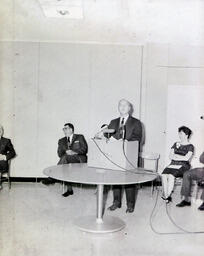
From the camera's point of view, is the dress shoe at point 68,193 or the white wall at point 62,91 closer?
the white wall at point 62,91

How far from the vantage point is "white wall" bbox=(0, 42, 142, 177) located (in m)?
3.37

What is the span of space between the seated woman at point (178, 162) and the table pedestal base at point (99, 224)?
0.61m

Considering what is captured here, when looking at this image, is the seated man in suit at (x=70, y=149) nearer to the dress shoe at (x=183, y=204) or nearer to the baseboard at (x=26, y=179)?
the baseboard at (x=26, y=179)

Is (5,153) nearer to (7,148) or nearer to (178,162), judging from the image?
(7,148)

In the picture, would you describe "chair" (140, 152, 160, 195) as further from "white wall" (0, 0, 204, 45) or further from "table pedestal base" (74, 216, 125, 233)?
"white wall" (0, 0, 204, 45)

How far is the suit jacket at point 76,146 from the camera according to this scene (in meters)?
3.53

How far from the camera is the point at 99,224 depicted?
326cm

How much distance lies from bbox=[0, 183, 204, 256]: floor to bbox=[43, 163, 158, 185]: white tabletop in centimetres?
42

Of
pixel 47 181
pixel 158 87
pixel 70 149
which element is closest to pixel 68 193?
pixel 47 181

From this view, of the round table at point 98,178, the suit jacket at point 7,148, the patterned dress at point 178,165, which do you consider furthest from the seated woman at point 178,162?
the suit jacket at point 7,148

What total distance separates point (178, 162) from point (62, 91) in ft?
4.17

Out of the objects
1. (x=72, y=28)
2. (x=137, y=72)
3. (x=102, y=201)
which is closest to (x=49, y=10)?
(x=72, y=28)

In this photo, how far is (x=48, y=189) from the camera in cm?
367

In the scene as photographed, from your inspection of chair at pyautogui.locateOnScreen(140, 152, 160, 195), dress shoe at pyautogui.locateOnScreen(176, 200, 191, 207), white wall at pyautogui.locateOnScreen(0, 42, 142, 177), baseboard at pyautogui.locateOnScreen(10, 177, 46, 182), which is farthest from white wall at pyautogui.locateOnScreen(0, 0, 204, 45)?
dress shoe at pyautogui.locateOnScreen(176, 200, 191, 207)
